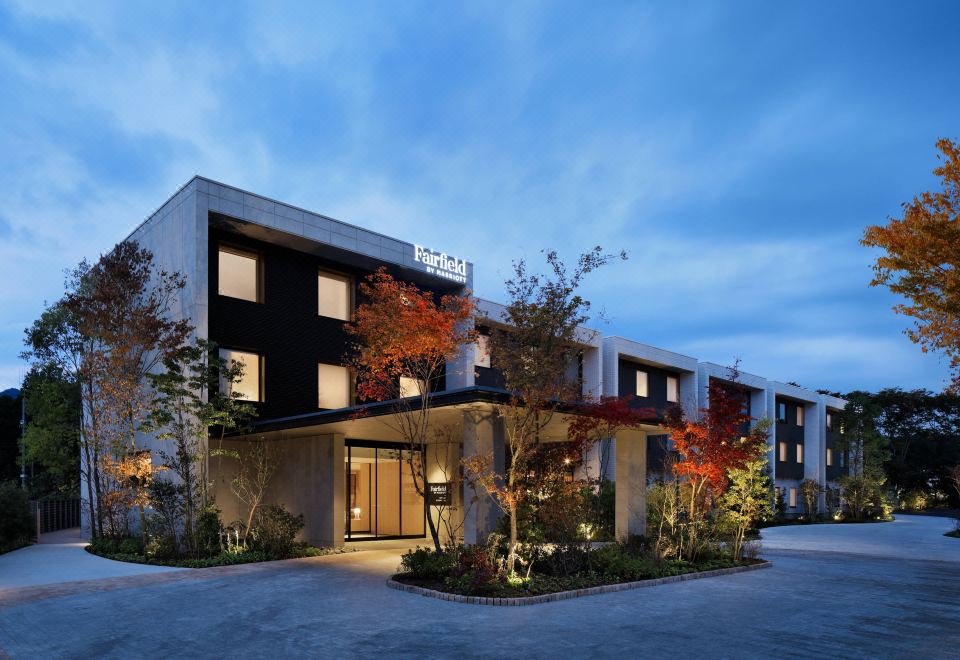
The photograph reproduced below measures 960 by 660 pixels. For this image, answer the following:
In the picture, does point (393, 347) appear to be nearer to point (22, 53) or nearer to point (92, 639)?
point (92, 639)

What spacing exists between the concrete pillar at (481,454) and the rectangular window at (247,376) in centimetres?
882

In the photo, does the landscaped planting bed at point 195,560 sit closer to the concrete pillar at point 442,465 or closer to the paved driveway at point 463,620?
the paved driveway at point 463,620

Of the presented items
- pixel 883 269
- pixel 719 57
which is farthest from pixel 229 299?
pixel 719 57

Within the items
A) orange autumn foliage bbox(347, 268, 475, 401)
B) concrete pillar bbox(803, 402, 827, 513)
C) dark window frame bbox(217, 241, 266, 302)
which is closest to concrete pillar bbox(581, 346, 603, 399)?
dark window frame bbox(217, 241, 266, 302)

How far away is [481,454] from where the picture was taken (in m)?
14.1

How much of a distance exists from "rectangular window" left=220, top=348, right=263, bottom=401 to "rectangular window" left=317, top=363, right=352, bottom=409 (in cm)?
207

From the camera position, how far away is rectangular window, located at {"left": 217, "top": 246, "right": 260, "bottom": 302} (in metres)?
21.0

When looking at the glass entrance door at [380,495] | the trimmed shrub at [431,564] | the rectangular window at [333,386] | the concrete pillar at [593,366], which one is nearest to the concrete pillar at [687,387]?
the concrete pillar at [593,366]

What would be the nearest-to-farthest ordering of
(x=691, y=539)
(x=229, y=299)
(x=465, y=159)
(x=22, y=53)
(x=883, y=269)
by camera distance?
(x=883, y=269) → (x=691, y=539) → (x=229, y=299) → (x=22, y=53) → (x=465, y=159)

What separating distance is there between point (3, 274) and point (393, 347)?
9006 cm

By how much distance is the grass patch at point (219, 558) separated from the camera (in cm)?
1630

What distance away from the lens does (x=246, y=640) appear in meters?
9.00


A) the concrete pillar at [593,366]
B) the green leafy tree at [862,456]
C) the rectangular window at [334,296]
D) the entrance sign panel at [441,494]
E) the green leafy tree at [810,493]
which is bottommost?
the green leafy tree at [810,493]

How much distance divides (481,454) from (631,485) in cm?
577
